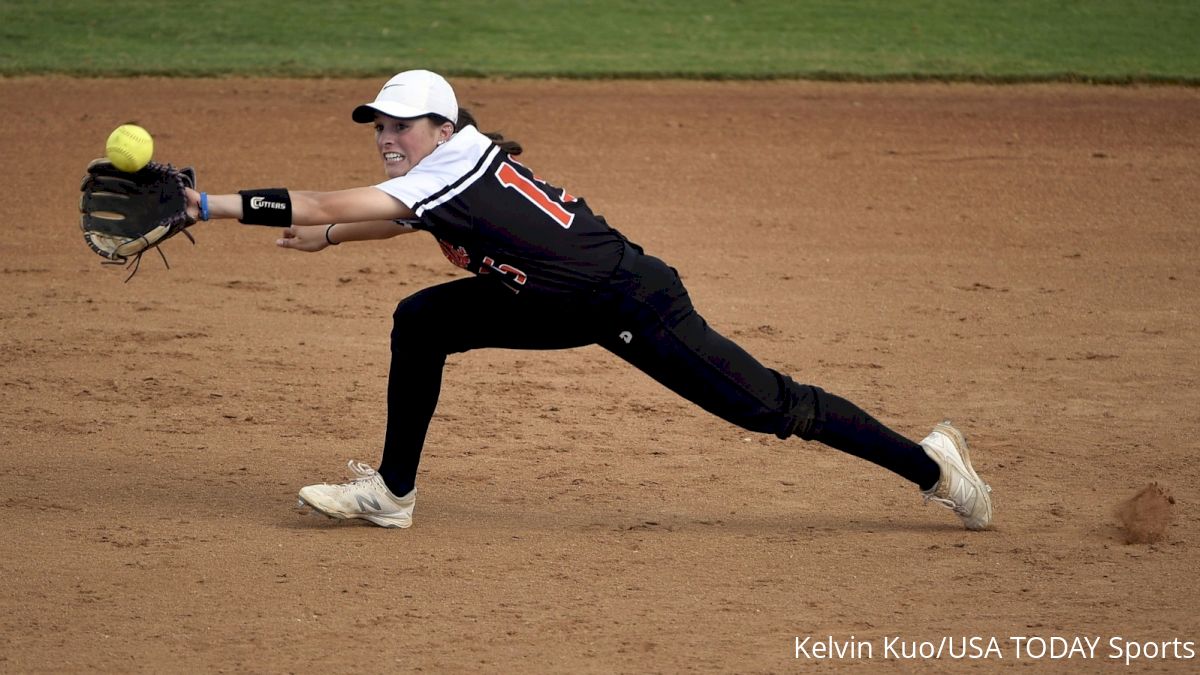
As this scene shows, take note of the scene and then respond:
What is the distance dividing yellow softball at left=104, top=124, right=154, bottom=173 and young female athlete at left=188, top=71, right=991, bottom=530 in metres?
0.17

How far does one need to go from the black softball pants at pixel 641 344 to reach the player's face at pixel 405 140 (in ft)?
1.32

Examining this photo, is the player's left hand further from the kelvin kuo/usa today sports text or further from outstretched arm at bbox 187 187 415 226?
the kelvin kuo/usa today sports text

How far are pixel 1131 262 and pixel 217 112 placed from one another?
6.57 meters

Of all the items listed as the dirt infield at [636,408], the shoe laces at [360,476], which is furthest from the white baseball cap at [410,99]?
the dirt infield at [636,408]

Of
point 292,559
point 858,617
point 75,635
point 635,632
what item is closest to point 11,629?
point 75,635

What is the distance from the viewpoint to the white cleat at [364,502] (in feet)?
14.8

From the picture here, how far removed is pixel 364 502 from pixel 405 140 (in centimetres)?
121

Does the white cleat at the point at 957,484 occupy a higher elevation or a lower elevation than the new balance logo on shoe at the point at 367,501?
higher

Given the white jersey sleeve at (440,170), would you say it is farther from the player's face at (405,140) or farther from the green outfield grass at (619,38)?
the green outfield grass at (619,38)

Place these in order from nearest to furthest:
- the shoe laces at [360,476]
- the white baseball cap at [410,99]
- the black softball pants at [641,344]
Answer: the white baseball cap at [410,99] → the black softball pants at [641,344] → the shoe laces at [360,476]

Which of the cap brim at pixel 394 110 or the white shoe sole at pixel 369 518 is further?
the white shoe sole at pixel 369 518

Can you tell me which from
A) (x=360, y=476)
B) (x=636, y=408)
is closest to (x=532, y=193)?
(x=360, y=476)

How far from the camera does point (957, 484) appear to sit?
4.45 metres

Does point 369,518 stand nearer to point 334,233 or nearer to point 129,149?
point 334,233
